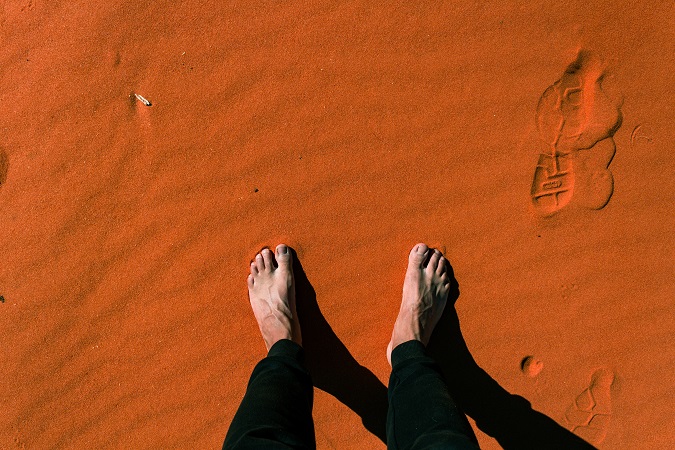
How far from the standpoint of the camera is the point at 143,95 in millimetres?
2018

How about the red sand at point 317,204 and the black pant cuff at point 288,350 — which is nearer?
the black pant cuff at point 288,350

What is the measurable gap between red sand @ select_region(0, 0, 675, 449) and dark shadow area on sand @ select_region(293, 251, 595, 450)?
21mm

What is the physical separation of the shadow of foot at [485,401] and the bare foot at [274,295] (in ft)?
2.28

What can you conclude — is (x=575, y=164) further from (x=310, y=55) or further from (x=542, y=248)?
(x=310, y=55)

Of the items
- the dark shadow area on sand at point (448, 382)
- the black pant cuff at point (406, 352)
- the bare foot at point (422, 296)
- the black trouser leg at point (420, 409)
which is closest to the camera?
the black trouser leg at point (420, 409)

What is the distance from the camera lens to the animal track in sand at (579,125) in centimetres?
200

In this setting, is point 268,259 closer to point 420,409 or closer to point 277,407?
point 277,407

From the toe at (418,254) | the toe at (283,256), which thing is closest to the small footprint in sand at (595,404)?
the toe at (418,254)

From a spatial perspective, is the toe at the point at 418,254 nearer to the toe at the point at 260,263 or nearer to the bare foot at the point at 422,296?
the bare foot at the point at 422,296

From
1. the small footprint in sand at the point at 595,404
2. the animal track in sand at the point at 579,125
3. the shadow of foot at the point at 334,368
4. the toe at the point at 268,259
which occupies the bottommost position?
the shadow of foot at the point at 334,368

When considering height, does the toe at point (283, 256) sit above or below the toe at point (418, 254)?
below

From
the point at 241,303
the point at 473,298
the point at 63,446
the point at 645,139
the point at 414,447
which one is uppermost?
the point at 645,139

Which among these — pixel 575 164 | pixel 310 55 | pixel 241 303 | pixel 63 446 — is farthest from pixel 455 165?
pixel 63 446

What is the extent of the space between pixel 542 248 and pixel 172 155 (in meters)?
1.79
